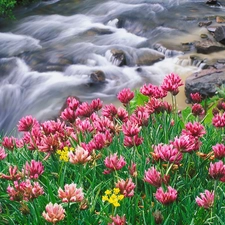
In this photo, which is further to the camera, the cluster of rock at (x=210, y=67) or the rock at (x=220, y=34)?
the rock at (x=220, y=34)

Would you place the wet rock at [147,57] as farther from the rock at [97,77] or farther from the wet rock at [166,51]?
the rock at [97,77]

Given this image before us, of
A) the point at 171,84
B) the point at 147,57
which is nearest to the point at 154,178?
the point at 171,84

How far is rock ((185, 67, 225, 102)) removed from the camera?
6.67m

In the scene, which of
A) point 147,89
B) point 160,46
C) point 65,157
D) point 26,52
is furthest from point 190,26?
point 65,157

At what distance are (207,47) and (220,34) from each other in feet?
2.23

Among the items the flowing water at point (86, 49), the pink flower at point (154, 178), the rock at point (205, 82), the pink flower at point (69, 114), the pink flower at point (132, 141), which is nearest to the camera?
the pink flower at point (154, 178)

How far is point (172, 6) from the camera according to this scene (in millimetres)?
11969

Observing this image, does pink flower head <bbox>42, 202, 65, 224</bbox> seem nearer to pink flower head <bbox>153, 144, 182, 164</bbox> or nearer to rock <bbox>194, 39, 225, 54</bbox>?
pink flower head <bbox>153, 144, 182, 164</bbox>

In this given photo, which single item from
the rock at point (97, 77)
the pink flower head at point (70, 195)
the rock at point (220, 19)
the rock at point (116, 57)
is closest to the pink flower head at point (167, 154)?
the pink flower head at point (70, 195)

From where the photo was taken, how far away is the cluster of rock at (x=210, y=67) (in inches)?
265

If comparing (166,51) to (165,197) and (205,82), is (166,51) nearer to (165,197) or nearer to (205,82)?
(205,82)

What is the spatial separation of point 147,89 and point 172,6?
9.70 m

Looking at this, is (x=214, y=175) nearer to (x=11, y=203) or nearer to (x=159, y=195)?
(x=159, y=195)

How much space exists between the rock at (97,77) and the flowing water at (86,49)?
1.5 inches
